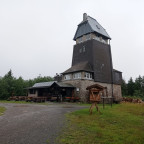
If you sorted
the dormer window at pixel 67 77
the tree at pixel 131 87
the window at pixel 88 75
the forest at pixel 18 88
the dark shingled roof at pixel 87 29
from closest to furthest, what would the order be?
the window at pixel 88 75, the dormer window at pixel 67 77, the dark shingled roof at pixel 87 29, the forest at pixel 18 88, the tree at pixel 131 87

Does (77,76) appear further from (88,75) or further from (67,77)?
(67,77)

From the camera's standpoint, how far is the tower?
2758 centimetres

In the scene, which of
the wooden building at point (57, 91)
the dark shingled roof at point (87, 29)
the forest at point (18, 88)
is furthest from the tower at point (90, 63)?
the forest at point (18, 88)

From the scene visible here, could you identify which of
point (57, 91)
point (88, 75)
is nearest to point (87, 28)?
point (88, 75)

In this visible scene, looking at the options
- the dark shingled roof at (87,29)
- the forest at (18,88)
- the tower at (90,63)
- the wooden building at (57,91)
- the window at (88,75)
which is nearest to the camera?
the wooden building at (57,91)

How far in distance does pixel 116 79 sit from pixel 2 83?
1390 inches

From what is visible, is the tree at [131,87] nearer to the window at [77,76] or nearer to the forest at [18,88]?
the forest at [18,88]

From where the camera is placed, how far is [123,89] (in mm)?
52906

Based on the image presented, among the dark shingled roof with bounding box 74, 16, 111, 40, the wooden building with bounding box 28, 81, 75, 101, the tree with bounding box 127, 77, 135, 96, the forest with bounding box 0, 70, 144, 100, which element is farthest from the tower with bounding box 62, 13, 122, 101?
the tree with bounding box 127, 77, 135, 96

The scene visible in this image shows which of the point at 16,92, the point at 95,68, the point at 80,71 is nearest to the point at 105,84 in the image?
the point at 95,68

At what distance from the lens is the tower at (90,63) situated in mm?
27578

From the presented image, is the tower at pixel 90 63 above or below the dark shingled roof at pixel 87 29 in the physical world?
below

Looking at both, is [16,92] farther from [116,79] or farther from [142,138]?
[142,138]

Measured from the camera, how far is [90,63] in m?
29.6
